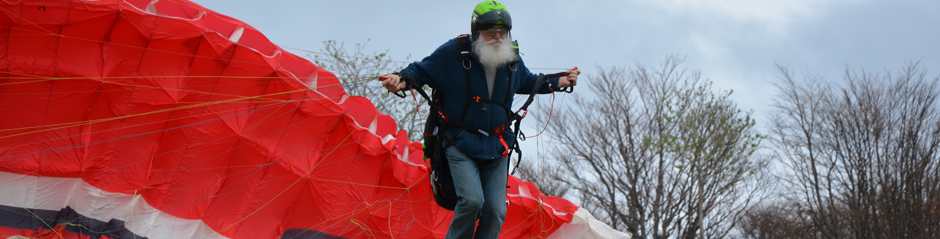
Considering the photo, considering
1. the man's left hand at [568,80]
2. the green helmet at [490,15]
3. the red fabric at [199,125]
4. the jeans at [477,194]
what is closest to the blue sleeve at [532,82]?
the man's left hand at [568,80]

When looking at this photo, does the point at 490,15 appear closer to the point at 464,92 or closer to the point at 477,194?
the point at 464,92

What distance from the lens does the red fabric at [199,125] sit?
4.22 m

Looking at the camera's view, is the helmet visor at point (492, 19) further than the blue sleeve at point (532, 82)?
No

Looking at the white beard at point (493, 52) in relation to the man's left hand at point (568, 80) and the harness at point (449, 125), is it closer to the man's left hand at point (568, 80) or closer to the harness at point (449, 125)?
the harness at point (449, 125)

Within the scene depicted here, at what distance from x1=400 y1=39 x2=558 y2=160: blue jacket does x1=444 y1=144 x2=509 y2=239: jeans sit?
0.07 metres

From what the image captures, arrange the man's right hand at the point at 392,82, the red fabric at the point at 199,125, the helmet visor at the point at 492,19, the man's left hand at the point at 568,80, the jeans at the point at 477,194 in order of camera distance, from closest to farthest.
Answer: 1. the man's right hand at the point at 392,82
2. the jeans at the point at 477,194
3. the helmet visor at the point at 492,19
4. the man's left hand at the point at 568,80
5. the red fabric at the point at 199,125

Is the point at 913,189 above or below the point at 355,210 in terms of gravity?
above

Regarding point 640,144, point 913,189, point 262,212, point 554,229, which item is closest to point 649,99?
point 640,144

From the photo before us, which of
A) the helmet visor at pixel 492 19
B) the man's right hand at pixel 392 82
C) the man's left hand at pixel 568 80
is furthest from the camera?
the man's left hand at pixel 568 80

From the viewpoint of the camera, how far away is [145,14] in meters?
4.16

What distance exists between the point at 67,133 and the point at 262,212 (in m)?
1.42

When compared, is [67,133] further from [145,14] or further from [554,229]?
[554,229]

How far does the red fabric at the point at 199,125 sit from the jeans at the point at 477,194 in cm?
188

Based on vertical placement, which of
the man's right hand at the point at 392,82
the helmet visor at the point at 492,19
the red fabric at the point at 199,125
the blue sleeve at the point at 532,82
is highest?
the helmet visor at the point at 492,19
